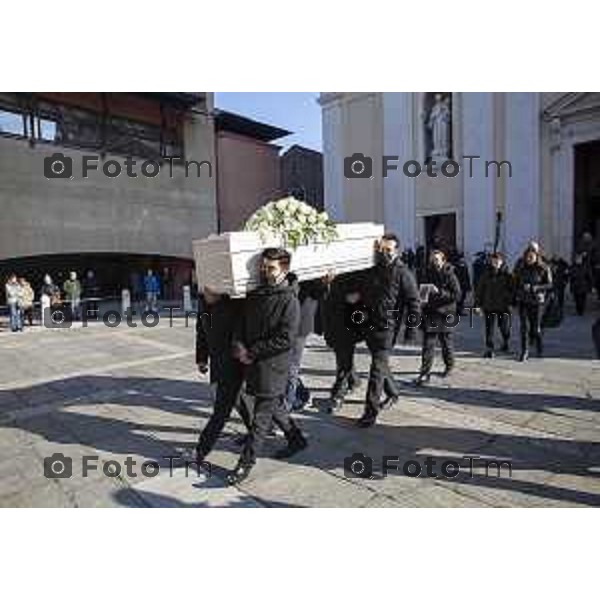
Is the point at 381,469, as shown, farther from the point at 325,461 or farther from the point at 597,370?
the point at 597,370

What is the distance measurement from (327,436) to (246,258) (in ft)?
6.01

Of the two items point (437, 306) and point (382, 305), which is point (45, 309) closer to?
point (437, 306)

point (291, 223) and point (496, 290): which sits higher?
point (291, 223)

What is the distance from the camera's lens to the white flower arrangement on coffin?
180 inches

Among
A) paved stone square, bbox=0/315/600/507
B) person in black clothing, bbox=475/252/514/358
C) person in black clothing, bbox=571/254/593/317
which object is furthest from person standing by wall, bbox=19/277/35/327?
person in black clothing, bbox=571/254/593/317

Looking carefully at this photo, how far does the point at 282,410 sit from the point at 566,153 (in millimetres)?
15024

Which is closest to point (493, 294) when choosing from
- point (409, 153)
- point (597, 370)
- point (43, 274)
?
point (597, 370)

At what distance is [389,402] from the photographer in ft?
19.0

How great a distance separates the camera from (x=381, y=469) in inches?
168

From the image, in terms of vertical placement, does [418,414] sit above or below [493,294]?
below
